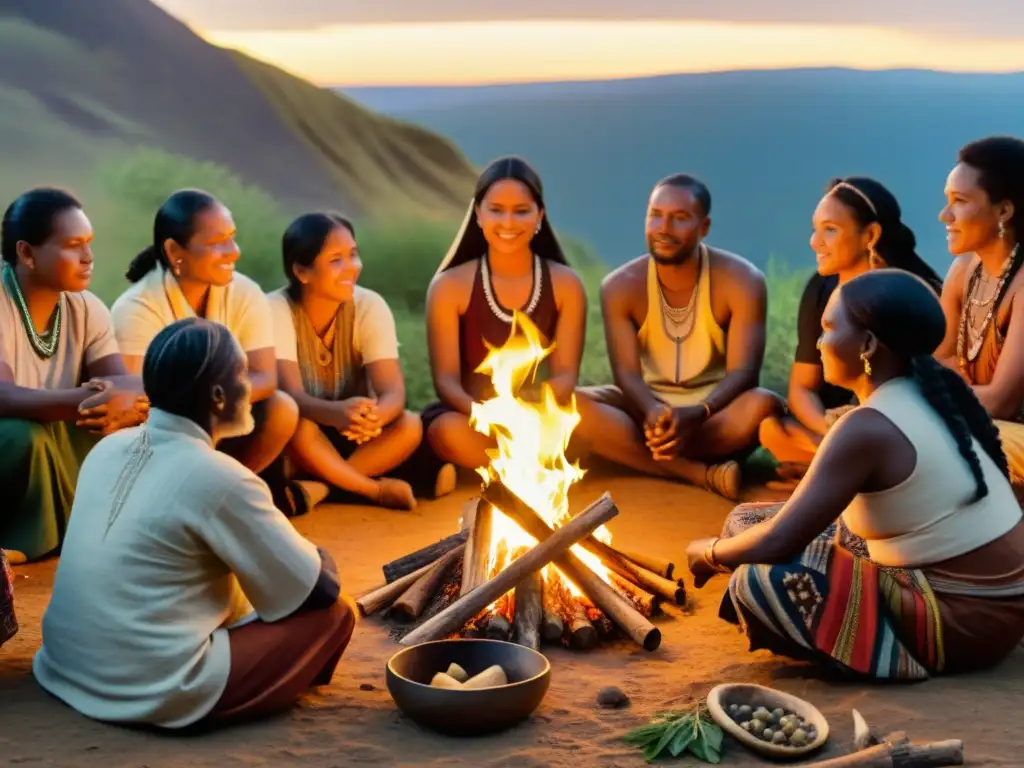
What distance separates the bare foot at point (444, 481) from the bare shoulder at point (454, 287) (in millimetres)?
934

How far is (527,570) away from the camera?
4586 mm

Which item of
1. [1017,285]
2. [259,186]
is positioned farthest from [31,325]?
[259,186]

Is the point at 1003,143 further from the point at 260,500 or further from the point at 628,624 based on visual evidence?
the point at 260,500

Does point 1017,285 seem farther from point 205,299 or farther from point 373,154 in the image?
point 373,154

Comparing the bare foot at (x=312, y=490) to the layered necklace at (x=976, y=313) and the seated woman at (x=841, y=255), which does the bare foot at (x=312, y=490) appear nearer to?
the seated woman at (x=841, y=255)

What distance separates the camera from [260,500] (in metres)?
3.62

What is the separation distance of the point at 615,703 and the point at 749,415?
3.15 m

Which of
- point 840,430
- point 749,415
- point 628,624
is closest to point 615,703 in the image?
point 628,624

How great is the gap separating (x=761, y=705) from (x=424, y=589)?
1.69 metres

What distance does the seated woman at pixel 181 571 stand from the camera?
11.7 feet

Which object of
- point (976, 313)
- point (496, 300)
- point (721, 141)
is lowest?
point (496, 300)

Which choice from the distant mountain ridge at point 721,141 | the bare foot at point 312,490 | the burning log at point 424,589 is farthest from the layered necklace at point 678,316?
the distant mountain ridge at point 721,141

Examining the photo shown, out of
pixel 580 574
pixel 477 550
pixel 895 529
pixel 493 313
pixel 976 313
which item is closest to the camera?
pixel 895 529

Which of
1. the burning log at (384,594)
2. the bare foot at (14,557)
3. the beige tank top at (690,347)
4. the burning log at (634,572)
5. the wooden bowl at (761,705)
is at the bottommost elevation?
the bare foot at (14,557)
